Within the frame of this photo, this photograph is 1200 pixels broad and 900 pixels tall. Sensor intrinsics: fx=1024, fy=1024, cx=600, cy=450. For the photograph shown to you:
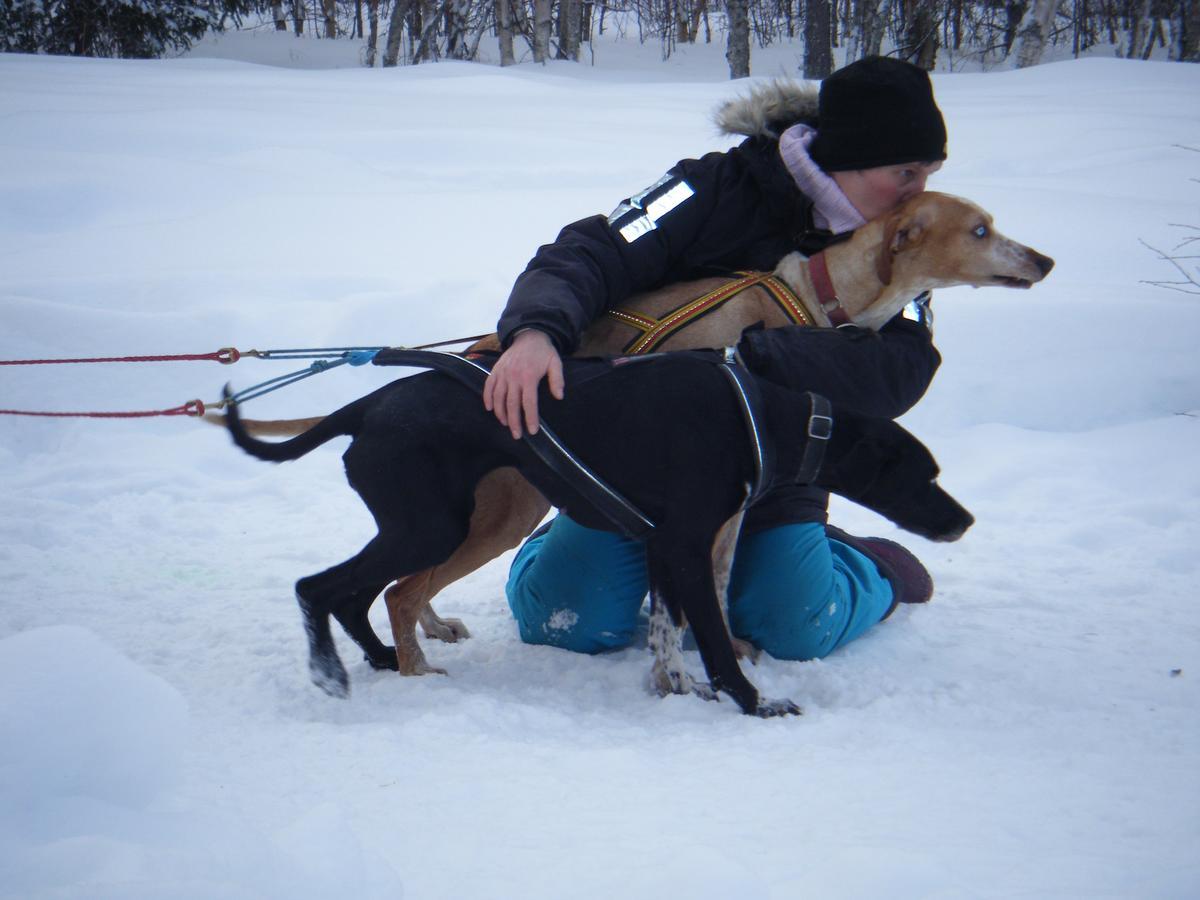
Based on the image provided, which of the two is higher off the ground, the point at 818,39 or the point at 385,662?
the point at 818,39

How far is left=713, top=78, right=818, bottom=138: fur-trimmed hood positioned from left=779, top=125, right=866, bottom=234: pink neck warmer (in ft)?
0.26

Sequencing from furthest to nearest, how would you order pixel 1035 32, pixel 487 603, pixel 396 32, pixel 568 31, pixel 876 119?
1. pixel 568 31
2. pixel 396 32
3. pixel 1035 32
4. pixel 487 603
5. pixel 876 119

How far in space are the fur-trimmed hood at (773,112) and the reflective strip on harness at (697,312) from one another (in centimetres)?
44

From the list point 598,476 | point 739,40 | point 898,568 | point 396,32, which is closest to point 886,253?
point 898,568

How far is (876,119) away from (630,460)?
1129 millimetres

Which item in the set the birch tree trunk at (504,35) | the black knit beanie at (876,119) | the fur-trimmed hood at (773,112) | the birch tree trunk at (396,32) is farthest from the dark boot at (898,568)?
the birch tree trunk at (504,35)

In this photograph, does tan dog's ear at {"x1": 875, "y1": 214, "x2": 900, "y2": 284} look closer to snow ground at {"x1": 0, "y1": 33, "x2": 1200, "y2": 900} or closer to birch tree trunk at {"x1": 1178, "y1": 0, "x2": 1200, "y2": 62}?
snow ground at {"x1": 0, "y1": 33, "x2": 1200, "y2": 900}

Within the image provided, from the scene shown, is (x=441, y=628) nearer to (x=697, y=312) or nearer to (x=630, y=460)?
(x=630, y=460)

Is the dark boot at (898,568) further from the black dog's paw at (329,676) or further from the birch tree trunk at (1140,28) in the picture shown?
the birch tree trunk at (1140,28)

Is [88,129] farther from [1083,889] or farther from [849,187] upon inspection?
[1083,889]

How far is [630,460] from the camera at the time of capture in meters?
2.36

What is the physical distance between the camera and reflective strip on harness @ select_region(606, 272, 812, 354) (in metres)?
2.74

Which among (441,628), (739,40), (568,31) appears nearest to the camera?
(441,628)

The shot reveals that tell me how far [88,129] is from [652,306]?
6003 millimetres
